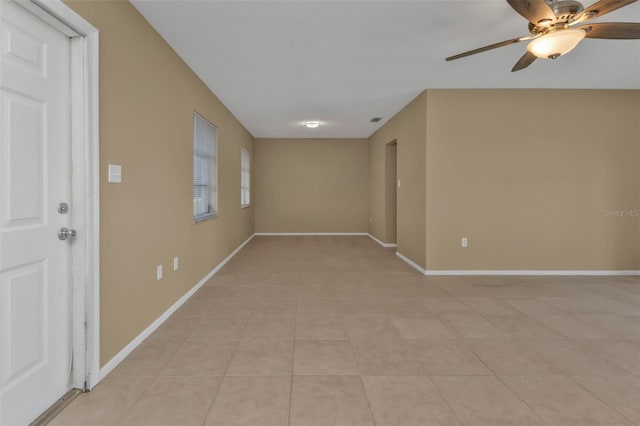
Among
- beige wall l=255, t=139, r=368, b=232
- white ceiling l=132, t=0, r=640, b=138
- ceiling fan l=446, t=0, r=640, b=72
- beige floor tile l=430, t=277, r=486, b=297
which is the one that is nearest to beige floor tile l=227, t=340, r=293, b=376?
beige floor tile l=430, t=277, r=486, b=297

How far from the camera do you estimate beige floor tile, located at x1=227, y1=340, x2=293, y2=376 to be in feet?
6.74

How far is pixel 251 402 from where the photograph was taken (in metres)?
1.76

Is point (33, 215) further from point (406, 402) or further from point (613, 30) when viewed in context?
point (613, 30)

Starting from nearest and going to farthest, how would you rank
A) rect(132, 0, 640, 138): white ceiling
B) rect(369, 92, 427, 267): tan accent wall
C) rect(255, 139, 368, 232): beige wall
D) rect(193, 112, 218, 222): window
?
rect(132, 0, 640, 138): white ceiling, rect(193, 112, 218, 222): window, rect(369, 92, 427, 267): tan accent wall, rect(255, 139, 368, 232): beige wall

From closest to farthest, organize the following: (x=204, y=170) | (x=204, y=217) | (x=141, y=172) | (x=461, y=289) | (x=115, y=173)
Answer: (x=115, y=173) < (x=141, y=172) < (x=461, y=289) < (x=204, y=217) < (x=204, y=170)

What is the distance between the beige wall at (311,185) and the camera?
8461 millimetres

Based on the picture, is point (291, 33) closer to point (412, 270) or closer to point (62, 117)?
point (62, 117)

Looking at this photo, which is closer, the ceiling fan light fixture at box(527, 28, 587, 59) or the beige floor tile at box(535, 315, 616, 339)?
the ceiling fan light fixture at box(527, 28, 587, 59)

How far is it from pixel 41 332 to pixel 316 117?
518 cm

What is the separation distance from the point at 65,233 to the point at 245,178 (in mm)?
5727

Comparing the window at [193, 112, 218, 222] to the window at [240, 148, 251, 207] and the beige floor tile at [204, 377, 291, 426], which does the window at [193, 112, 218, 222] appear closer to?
the window at [240, 148, 251, 207]

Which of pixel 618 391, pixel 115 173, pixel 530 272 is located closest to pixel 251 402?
pixel 115 173

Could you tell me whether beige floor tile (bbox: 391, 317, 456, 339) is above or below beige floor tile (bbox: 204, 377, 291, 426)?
above

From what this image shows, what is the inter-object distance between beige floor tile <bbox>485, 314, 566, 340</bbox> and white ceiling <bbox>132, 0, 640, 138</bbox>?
8.22 feet
